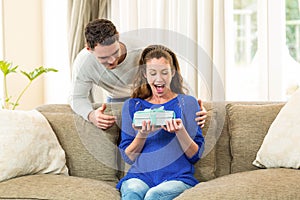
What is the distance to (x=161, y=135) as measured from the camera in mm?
2584

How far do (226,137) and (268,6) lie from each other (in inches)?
52.9

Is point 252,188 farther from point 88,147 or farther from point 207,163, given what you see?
point 88,147

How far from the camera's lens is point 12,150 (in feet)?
8.70

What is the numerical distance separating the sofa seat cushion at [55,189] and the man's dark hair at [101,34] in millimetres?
638

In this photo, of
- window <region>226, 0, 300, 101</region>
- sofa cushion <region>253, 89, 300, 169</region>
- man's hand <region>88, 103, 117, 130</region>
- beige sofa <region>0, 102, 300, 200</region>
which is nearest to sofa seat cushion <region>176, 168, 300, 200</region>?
beige sofa <region>0, 102, 300, 200</region>

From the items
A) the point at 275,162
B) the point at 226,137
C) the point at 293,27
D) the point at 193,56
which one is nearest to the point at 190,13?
the point at 193,56

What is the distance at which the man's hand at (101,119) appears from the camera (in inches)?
111

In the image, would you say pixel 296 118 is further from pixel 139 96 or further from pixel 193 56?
pixel 193 56

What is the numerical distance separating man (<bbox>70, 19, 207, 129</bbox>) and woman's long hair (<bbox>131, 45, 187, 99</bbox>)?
0.12 ft

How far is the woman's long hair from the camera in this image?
2.61 m

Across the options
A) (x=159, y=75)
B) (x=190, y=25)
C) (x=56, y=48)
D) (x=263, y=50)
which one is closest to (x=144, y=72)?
(x=159, y=75)

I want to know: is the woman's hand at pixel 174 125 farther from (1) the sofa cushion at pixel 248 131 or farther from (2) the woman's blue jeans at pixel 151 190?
(1) the sofa cushion at pixel 248 131

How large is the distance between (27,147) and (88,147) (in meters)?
0.31

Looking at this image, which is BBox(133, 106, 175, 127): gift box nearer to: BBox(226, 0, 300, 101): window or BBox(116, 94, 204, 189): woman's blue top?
BBox(116, 94, 204, 189): woman's blue top
